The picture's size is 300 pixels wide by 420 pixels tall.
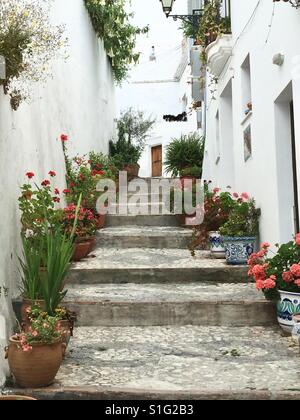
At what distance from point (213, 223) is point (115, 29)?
6603 mm

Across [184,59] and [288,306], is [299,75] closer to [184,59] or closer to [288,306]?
[288,306]

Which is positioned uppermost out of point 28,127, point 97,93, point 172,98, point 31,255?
point 172,98

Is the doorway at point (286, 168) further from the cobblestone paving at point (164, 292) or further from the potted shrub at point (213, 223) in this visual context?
the potted shrub at point (213, 223)

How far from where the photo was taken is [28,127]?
17.3ft

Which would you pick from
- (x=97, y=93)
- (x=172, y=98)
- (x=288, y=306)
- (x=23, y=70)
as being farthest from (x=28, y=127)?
(x=172, y=98)

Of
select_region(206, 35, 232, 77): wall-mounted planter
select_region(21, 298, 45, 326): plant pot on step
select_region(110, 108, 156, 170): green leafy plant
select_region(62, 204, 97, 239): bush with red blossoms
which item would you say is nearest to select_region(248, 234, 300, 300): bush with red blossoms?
select_region(21, 298, 45, 326): plant pot on step

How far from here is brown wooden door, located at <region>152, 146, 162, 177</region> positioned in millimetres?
18875

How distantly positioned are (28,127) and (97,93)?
6528mm

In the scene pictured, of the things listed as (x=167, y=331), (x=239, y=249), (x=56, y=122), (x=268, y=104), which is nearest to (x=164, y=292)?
(x=167, y=331)

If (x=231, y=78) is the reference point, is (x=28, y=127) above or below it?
below

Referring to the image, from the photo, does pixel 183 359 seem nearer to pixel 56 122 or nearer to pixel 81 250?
pixel 81 250

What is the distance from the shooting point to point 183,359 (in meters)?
3.84

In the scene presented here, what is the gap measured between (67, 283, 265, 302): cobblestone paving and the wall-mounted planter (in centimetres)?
361

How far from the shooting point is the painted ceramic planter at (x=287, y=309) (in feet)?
13.3
